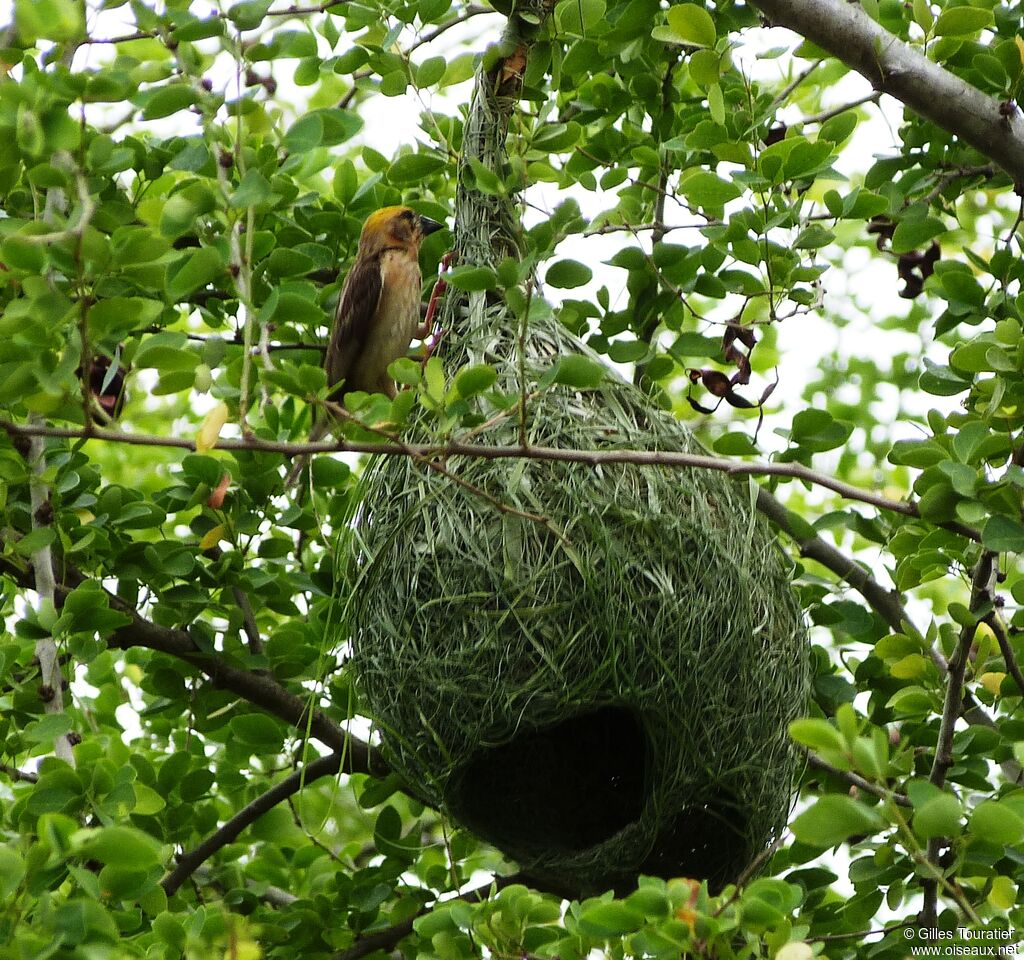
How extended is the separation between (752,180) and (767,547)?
0.58m

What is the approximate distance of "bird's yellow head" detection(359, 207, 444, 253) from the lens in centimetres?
302

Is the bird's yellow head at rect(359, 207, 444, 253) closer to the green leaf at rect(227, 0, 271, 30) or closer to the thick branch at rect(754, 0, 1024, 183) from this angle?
the thick branch at rect(754, 0, 1024, 183)

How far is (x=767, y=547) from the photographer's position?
7.44 ft

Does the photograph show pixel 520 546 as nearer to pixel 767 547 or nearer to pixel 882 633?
pixel 767 547

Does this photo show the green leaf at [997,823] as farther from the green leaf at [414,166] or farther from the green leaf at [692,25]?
the green leaf at [414,166]

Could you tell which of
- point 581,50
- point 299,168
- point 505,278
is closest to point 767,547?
point 505,278


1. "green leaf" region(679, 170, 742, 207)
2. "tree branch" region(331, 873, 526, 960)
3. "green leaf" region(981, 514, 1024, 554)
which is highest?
"green leaf" region(679, 170, 742, 207)

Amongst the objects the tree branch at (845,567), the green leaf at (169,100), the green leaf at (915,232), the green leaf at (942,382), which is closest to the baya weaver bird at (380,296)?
the tree branch at (845,567)

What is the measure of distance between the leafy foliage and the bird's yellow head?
46mm

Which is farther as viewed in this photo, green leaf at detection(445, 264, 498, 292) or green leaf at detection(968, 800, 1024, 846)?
green leaf at detection(445, 264, 498, 292)

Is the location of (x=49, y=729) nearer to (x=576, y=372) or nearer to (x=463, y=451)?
(x=463, y=451)

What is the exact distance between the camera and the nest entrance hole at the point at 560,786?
2270 mm

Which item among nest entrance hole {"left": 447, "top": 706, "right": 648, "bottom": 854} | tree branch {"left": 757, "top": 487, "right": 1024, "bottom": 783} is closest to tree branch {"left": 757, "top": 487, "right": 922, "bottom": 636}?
tree branch {"left": 757, "top": 487, "right": 1024, "bottom": 783}

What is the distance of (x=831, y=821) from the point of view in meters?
1.43
